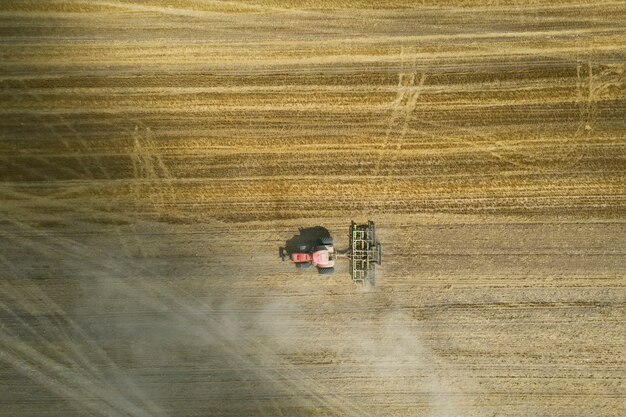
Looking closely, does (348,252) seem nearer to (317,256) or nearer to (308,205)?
(317,256)

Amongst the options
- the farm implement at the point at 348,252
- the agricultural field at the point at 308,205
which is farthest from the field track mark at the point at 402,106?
the farm implement at the point at 348,252

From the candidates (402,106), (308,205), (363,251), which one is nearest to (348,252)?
(363,251)

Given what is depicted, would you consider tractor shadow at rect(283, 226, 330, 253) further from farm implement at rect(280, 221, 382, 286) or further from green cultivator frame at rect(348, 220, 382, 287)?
green cultivator frame at rect(348, 220, 382, 287)

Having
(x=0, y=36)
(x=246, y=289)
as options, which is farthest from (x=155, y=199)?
(x=0, y=36)

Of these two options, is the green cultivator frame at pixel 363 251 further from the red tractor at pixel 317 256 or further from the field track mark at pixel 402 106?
the field track mark at pixel 402 106

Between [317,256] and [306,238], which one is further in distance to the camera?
[306,238]

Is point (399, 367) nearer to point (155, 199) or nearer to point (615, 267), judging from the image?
point (615, 267)

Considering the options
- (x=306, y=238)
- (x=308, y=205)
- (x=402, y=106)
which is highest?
(x=402, y=106)

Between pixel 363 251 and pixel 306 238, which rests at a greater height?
pixel 306 238
